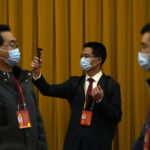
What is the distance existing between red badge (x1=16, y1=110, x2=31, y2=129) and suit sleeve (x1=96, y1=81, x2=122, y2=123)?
0.88 meters

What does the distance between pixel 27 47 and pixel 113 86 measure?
138 centimetres

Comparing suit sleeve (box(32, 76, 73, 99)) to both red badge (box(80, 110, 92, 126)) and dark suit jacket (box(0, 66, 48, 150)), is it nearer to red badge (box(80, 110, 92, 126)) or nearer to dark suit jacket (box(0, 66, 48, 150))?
red badge (box(80, 110, 92, 126))

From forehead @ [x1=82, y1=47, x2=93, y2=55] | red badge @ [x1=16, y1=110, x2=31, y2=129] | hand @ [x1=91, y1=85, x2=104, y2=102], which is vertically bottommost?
red badge @ [x1=16, y1=110, x2=31, y2=129]

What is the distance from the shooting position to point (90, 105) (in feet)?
9.27

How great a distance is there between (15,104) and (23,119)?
0.12 metres

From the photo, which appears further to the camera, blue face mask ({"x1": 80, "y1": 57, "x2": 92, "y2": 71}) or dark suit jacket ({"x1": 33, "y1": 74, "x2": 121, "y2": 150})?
blue face mask ({"x1": 80, "y1": 57, "x2": 92, "y2": 71})

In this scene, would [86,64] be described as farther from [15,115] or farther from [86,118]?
[15,115]

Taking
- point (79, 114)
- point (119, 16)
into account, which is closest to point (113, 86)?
point (79, 114)

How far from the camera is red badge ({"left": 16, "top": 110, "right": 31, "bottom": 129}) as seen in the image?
1.99 metres

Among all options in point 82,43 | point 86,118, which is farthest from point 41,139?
point 82,43

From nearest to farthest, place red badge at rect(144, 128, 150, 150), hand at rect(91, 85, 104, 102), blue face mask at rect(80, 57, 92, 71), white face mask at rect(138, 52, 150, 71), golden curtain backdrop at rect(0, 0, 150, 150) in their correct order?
red badge at rect(144, 128, 150, 150)
white face mask at rect(138, 52, 150, 71)
hand at rect(91, 85, 104, 102)
blue face mask at rect(80, 57, 92, 71)
golden curtain backdrop at rect(0, 0, 150, 150)

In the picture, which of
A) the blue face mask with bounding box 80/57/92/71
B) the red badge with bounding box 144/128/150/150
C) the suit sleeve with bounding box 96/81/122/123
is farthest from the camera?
the blue face mask with bounding box 80/57/92/71

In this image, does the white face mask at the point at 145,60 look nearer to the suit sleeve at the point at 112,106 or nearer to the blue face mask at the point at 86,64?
the suit sleeve at the point at 112,106

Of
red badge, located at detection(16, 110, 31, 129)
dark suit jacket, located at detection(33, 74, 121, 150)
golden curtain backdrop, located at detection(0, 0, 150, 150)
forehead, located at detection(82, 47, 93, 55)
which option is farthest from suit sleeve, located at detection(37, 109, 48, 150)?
golden curtain backdrop, located at detection(0, 0, 150, 150)
